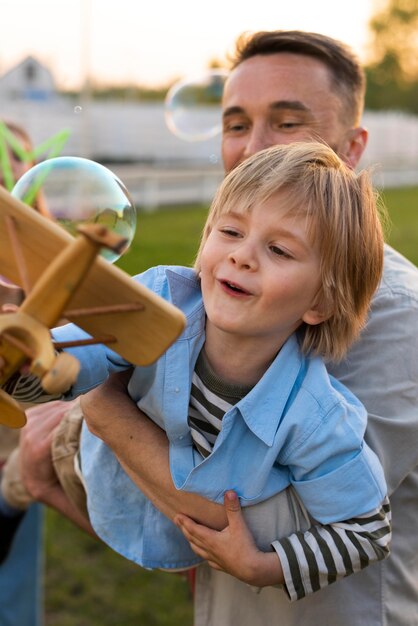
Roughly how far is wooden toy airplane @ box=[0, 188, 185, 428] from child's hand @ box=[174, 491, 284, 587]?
0.56 metres

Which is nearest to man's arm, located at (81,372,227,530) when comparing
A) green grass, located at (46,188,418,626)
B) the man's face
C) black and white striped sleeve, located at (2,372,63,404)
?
black and white striped sleeve, located at (2,372,63,404)

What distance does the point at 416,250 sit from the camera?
1218 centimetres

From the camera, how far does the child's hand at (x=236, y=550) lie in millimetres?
1720

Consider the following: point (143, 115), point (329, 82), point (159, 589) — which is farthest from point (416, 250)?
point (143, 115)

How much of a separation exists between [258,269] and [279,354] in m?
0.24

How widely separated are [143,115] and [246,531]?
Result: 23891 millimetres

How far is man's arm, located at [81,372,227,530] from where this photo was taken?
1842mm

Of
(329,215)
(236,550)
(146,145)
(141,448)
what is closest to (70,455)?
(141,448)

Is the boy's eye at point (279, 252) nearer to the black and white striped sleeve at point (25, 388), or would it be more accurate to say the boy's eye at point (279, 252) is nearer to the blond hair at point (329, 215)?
the blond hair at point (329, 215)

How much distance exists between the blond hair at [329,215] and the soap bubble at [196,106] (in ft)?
10.0

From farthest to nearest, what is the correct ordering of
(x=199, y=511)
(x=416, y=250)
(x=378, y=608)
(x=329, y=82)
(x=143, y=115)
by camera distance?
(x=143, y=115)
(x=416, y=250)
(x=329, y=82)
(x=378, y=608)
(x=199, y=511)

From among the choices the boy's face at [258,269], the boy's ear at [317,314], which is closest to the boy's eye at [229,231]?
the boy's face at [258,269]

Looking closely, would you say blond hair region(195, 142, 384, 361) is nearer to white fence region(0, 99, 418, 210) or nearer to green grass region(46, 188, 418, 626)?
green grass region(46, 188, 418, 626)

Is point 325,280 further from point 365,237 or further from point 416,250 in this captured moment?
point 416,250
